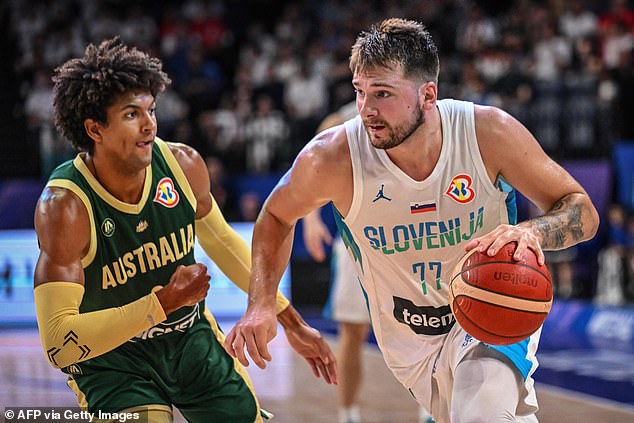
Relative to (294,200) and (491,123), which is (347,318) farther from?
(491,123)

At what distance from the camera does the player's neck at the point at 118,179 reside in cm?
356

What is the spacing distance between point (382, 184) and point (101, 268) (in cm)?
110

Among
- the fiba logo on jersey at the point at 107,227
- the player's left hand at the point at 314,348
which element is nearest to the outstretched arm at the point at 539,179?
the player's left hand at the point at 314,348

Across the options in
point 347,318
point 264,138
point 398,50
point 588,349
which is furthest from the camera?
point 264,138

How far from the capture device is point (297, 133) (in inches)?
502

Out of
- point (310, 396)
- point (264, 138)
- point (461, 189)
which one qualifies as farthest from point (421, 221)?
point (264, 138)

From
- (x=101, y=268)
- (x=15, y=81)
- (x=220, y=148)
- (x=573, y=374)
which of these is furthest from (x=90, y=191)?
(x=15, y=81)

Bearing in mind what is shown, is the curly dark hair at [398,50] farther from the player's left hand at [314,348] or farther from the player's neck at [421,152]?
the player's left hand at [314,348]

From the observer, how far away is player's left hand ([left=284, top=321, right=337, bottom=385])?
12.4 ft

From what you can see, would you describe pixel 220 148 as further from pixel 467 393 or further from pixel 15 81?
pixel 467 393

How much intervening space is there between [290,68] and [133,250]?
1083 centimetres

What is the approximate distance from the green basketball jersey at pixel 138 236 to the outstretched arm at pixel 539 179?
119 cm

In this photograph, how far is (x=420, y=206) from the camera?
3529 millimetres

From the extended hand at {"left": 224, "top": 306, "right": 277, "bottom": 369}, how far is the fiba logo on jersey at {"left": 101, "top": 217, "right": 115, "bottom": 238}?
2.00 ft
